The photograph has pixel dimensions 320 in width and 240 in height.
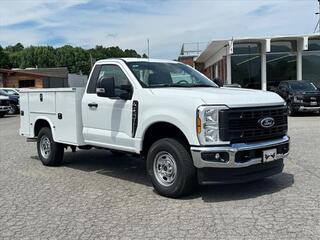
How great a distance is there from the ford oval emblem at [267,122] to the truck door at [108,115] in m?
2.07

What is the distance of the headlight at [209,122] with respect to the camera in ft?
21.1

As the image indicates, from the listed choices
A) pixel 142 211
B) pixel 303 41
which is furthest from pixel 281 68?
pixel 142 211

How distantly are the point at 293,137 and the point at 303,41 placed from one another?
23.0m

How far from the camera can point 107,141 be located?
26.9 ft

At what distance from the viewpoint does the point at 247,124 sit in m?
6.70

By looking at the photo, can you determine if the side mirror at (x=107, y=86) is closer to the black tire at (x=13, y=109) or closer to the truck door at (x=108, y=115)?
the truck door at (x=108, y=115)

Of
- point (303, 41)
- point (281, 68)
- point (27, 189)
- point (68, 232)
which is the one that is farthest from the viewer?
point (281, 68)

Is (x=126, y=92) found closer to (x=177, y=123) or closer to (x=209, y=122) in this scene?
(x=177, y=123)

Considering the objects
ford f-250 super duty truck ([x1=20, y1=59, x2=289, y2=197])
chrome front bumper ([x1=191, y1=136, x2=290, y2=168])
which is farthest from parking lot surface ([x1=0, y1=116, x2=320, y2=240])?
chrome front bumper ([x1=191, y1=136, x2=290, y2=168])

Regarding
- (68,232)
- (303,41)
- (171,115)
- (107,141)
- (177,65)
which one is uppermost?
(303,41)

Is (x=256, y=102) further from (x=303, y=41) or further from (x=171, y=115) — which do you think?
(x=303, y=41)

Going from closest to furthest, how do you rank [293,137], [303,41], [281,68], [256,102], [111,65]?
[256,102], [111,65], [293,137], [303,41], [281,68]

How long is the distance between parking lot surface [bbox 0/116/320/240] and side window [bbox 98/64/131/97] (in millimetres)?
1634

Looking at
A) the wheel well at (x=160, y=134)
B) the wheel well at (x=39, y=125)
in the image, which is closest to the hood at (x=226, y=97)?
the wheel well at (x=160, y=134)
